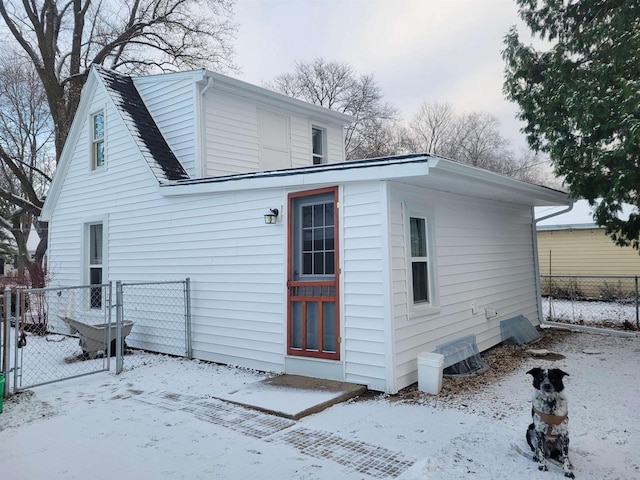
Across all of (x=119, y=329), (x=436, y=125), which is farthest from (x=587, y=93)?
(x=436, y=125)

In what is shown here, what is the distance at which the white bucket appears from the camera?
191 inches

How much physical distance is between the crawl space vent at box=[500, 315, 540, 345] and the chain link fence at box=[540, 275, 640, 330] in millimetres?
2544

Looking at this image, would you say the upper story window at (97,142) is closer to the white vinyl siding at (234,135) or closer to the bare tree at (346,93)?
the white vinyl siding at (234,135)

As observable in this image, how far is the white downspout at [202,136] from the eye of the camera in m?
8.11

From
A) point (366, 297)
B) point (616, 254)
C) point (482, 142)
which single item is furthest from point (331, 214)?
point (482, 142)

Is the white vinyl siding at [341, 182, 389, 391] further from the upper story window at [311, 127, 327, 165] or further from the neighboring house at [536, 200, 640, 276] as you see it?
the neighboring house at [536, 200, 640, 276]

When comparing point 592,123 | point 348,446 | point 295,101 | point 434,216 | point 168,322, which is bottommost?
point 348,446

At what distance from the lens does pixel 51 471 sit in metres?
3.20

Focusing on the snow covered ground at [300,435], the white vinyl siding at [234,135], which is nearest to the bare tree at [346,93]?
the white vinyl siding at [234,135]

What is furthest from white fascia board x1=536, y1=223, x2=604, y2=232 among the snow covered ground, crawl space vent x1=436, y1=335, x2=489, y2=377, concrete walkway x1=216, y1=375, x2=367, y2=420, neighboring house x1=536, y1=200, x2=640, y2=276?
concrete walkway x1=216, y1=375, x2=367, y2=420

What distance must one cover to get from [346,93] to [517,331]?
81.4 ft

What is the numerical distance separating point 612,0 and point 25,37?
1797cm

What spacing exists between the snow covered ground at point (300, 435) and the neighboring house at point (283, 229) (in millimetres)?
926

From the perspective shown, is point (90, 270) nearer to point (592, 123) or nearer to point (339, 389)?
point (339, 389)
